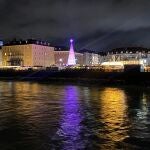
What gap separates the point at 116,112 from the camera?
31031 mm

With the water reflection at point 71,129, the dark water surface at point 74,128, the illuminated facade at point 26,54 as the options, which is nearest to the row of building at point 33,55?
the illuminated facade at point 26,54

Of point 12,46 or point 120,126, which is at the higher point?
point 12,46

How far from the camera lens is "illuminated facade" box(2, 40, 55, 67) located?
17350cm

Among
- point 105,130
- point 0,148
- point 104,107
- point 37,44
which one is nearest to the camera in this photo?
point 0,148

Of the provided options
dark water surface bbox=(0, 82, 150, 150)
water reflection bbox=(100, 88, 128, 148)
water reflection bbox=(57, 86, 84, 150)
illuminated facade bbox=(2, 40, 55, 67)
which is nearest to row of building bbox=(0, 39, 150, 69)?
illuminated facade bbox=(2, 40, 55, 67)

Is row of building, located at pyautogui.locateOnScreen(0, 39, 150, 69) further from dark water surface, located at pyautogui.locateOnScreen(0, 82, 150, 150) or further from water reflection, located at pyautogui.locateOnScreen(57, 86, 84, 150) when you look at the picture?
water reflection, located at pyautogui.locateOnScreen(57, 86, 84, 150)

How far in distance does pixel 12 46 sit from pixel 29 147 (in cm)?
16372

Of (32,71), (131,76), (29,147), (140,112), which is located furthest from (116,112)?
(32,71)

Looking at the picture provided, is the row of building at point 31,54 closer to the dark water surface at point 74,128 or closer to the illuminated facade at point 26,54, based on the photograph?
the illuminated facade at point 26,54

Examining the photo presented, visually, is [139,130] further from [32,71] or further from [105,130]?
[32,71]

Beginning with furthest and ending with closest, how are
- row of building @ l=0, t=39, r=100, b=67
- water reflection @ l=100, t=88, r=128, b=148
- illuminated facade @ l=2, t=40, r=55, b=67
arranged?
1. row of building @ l=0, t=39, r=100, b=67
2. illuminated facade @ l=2, t=40, r=55, b=67
3. water reflection @ l=100, t=88, r=128, b=148

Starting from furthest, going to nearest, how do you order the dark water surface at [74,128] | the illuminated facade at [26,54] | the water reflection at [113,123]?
1. the illuminated facade at [26,54]
2. the water reflection at [113,123]
3. the dark water surface at [74,128]

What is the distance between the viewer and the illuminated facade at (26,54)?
569 ft

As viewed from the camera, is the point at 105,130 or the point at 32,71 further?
the point at 32,71
